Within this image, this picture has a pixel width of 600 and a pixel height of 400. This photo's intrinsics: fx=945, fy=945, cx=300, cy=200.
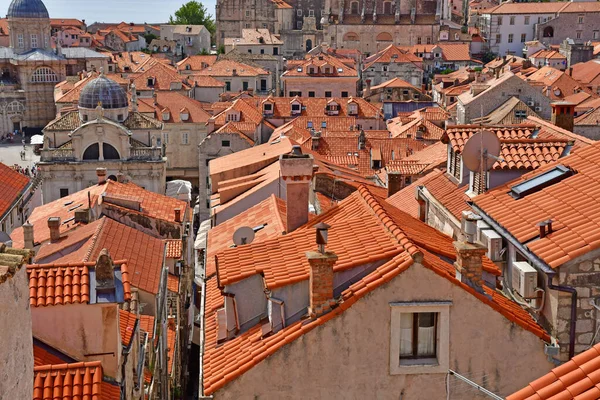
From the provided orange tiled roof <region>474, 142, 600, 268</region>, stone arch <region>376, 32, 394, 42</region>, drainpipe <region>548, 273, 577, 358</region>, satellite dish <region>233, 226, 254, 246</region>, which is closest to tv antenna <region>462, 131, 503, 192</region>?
orange tiled roof <region>474, 142, 600, 268</region>

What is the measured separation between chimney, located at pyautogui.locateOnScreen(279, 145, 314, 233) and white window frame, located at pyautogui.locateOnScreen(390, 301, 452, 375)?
17.4 ft

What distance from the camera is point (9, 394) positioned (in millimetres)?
7707

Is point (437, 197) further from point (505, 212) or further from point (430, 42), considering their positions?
point (430, 42)

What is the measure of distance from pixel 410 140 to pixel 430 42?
81.1 meters

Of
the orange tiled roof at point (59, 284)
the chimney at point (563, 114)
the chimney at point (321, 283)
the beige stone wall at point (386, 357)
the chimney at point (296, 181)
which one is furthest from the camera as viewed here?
the chimney at point (563, 114)

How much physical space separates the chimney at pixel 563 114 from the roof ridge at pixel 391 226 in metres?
8.73

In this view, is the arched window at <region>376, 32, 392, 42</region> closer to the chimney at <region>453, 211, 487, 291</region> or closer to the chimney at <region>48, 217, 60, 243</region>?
the chimney at <region>48, 217, 60, 243</region>

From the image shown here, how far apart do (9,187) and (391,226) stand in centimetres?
1725

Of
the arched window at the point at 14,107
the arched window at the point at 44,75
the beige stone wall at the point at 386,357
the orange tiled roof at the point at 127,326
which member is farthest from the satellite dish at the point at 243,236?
the arched window at the point at 44,75

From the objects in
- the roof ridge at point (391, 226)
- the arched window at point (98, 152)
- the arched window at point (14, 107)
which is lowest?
the arched window at point (14, 107)

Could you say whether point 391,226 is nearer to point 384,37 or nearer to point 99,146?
point 99,146

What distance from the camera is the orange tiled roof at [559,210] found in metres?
12.4

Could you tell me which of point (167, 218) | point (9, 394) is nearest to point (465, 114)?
point (167, 218)

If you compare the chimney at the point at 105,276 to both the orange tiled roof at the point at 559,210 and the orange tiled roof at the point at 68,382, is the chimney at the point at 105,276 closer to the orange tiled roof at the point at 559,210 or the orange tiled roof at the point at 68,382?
the orange tiled roof at the point at 68,382
